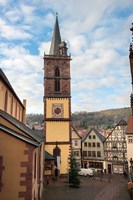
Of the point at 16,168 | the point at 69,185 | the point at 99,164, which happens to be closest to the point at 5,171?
the point at 16,168

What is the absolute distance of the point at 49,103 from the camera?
38.7 m

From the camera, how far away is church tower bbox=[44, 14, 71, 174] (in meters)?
37.2

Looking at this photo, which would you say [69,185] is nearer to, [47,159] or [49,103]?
[47,159]

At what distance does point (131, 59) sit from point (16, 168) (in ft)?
40.5

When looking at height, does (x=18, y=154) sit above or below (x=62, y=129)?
below

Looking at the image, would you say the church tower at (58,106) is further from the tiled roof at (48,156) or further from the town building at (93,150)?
the town building at (93,150)

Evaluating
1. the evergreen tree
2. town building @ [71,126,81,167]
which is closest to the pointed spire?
town building @ [71,126,81,167]

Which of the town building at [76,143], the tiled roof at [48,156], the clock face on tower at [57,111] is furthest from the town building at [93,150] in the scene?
the tiled roof at [48,156]

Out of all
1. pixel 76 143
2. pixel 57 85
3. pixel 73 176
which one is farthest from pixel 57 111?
pixel 76 143

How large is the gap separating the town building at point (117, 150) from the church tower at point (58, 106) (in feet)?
45.5

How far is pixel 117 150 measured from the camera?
4650 cm

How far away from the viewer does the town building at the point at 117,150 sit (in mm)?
45459

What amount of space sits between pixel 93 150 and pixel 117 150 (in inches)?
249

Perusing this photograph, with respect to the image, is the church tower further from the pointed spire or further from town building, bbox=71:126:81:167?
town building, bbox=71:126:81:167
